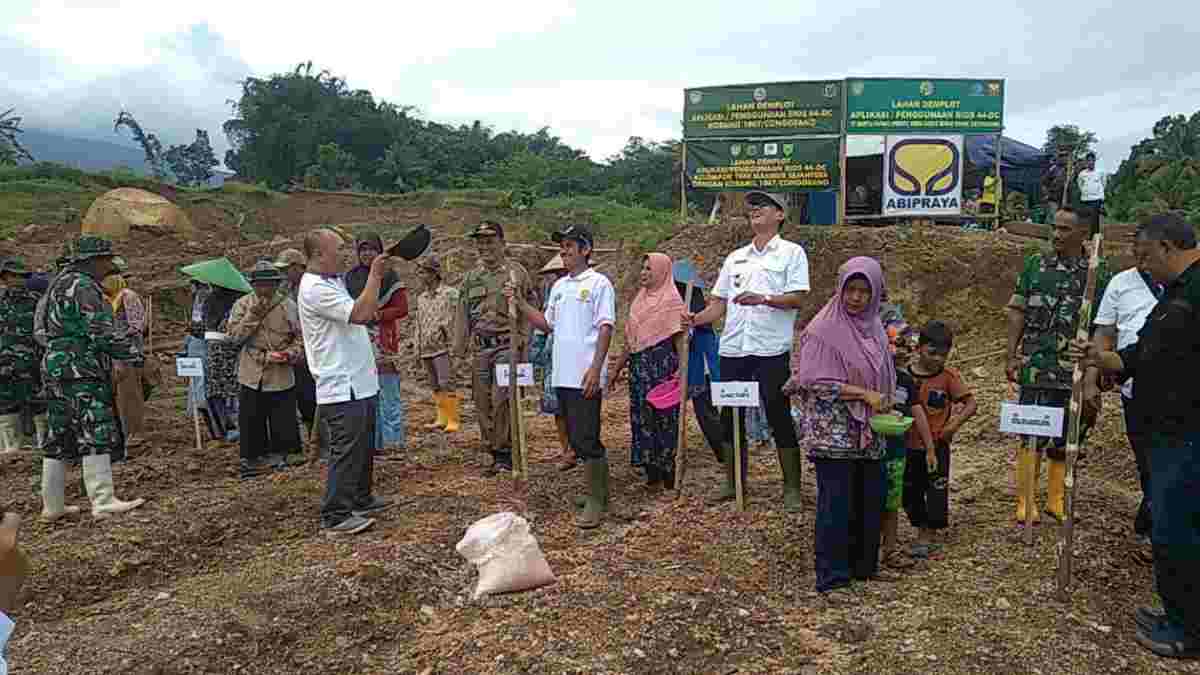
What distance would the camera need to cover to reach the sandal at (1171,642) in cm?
292

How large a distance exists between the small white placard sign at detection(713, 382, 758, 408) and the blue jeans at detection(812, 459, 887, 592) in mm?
701

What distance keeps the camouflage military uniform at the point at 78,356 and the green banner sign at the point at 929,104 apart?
775cm

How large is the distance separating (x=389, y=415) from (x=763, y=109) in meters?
5.77

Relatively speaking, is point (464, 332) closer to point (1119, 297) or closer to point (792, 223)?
point (1119, 297)

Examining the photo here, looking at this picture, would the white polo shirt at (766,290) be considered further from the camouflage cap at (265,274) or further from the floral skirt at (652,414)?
the camouflage cap at (265,274)

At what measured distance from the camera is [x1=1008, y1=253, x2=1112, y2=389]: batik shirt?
4039mm

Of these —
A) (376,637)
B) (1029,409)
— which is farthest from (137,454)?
(1029,409)

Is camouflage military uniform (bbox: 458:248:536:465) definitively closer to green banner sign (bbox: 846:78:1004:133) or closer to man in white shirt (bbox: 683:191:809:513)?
man in white shirt (bbox: 683:191:809:513)

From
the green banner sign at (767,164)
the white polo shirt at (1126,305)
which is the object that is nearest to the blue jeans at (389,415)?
the white polo shirt at (1126,305)

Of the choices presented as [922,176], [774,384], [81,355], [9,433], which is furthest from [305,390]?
[922,176]

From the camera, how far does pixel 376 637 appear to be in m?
3.38

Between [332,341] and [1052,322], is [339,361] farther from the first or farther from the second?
[1052,322]

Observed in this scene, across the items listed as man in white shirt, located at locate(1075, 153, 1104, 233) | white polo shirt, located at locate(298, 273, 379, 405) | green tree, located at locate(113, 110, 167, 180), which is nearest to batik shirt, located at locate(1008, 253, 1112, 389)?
man in white shirt, located at locate(1075, 153, 1104, 233)

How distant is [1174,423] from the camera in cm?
291
